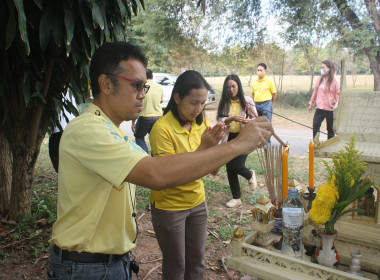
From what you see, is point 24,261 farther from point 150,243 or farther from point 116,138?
point 116,138

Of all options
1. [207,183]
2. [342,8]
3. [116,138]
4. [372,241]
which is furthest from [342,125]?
[342,8]

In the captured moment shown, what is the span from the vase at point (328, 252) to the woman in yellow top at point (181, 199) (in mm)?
853

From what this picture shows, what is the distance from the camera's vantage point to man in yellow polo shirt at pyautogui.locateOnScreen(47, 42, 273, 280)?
1147 mm

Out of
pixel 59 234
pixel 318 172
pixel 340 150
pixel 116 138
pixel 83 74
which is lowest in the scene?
pixel 318 172

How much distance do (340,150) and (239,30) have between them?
1037 cm

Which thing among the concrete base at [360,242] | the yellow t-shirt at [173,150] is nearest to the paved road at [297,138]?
the yellow t-shirt at [173,150]

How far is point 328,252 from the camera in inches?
57.3

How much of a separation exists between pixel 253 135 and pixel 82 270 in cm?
87

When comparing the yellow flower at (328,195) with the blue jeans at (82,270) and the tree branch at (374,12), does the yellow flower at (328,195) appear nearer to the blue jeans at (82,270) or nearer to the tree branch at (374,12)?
the blue jeans at (82,270)

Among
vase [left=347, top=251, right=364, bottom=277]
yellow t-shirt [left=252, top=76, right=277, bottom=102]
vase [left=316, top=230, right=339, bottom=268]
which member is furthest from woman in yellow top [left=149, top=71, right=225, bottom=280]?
yellow t-shirt [left=252, top=76, right=277, bottom=102]

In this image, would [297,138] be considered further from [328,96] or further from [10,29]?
[10,29]

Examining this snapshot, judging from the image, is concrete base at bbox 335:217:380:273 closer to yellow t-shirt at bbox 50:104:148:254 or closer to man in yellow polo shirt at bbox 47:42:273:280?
man in yellow polo shirt at bbox 47:42:273:280

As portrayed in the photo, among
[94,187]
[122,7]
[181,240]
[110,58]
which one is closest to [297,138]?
[122,7]

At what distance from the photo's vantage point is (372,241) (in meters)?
1.50
